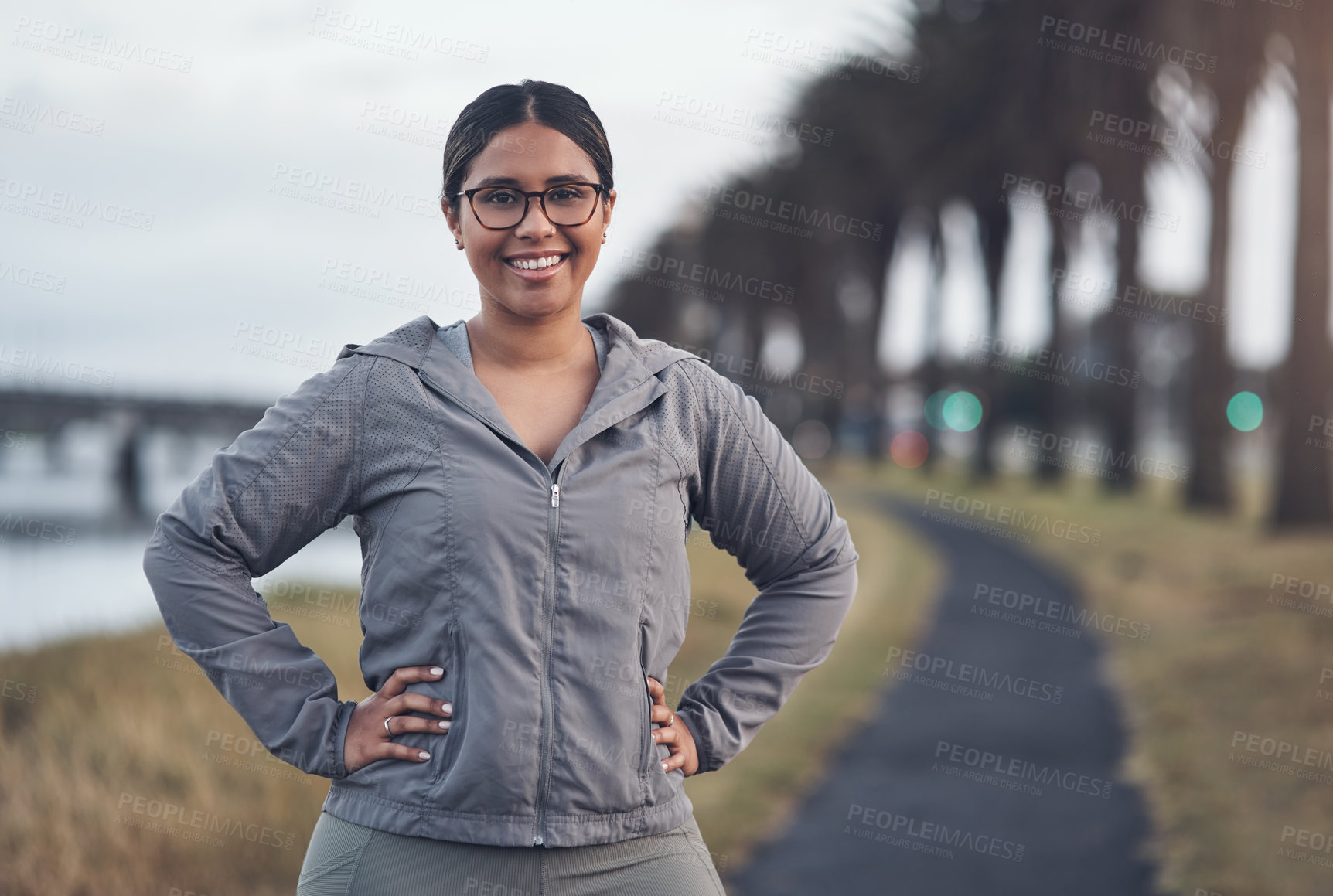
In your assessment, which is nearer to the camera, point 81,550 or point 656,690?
point 656,690

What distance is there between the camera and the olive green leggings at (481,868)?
2.07 metres

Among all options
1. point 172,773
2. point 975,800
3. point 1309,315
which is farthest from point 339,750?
Answer: point 1309,315

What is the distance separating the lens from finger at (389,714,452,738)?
209 cm

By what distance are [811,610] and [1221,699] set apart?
751 centimetres

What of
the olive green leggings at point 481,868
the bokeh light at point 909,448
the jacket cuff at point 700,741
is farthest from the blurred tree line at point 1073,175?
the olive green leggings at point 481,868

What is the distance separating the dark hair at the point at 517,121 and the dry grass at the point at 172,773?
160 inches

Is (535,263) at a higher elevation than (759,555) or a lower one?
higher

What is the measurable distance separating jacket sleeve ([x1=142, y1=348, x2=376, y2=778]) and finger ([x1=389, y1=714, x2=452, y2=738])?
0.47 feet

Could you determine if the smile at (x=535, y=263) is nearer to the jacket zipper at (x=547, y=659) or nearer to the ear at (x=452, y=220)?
the ear at (x=452, y=220)

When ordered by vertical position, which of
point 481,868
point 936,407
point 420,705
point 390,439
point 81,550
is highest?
point 936,407

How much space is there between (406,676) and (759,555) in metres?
0.74

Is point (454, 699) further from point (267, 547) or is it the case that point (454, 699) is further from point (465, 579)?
point (267, 547)

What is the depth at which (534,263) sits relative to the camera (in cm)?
229

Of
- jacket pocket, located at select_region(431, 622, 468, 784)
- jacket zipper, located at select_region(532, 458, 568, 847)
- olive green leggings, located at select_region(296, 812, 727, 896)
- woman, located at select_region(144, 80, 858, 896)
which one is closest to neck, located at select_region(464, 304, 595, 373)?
woman, located at select_region(144, 80, 858, 896)
